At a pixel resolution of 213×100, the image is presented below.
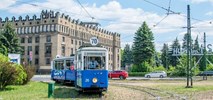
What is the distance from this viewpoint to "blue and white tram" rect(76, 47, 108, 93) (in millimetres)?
21391

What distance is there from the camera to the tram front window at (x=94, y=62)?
2164cm

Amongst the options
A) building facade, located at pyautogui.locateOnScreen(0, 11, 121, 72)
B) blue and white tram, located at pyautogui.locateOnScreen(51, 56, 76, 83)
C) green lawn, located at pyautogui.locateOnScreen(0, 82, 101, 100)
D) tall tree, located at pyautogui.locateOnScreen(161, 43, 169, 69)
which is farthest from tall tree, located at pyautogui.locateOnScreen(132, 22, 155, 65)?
green lawn, located at pyautogui.locateOnScreen(0, 82, 101, 100)

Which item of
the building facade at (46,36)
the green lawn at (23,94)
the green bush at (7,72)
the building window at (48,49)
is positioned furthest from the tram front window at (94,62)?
the building window at (48,49)

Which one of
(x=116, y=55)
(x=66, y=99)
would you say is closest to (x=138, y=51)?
(x=116, y=55)

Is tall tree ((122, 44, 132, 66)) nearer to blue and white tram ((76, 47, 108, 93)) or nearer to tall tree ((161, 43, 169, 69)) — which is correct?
tall tree ((161, 43, 169, 69))

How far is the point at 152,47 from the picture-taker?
276 feet

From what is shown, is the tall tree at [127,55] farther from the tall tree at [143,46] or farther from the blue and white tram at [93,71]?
the blue and white tram at [93,71]

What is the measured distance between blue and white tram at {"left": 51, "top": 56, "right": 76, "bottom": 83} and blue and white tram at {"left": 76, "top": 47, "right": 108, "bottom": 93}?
6860 mm

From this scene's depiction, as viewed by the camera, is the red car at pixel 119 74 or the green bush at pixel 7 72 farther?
the red car at pixel 119 74

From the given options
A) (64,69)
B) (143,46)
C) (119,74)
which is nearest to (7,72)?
(64,69)

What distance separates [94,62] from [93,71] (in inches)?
23.4

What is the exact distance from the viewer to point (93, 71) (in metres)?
21.5

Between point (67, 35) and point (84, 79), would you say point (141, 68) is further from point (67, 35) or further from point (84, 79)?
point (84, 79)

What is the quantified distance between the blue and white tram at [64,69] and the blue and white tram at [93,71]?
6.86 metres
